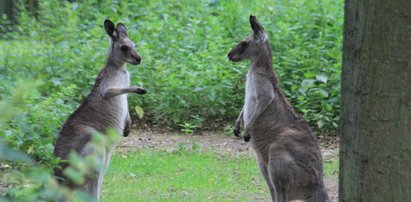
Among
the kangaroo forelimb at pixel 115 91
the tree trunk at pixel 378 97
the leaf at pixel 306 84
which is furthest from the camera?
the leaf at pixel 306 84

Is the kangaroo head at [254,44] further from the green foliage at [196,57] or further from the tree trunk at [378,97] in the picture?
the tree trunk at [378,97]

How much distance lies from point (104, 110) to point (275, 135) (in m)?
1.57

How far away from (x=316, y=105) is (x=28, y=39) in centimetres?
488

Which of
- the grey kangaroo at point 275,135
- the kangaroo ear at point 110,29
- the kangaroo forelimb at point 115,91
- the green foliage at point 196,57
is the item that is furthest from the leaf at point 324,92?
the kangaroo forelimb at point 115,91

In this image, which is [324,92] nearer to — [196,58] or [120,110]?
[196,58]

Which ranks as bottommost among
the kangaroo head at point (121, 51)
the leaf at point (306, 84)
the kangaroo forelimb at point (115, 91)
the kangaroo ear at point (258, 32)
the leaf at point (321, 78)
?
the leaf at point (306, 84)

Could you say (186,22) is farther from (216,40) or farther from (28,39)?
(28,39)

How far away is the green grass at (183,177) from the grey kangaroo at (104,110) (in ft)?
2.99

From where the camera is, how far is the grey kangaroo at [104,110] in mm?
6641

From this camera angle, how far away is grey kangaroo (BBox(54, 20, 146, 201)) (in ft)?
21.8

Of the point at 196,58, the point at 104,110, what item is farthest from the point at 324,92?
the point at 104,110

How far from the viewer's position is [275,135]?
6.85m

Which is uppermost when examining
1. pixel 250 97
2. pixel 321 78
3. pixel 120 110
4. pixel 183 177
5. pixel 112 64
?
pixel 112 64

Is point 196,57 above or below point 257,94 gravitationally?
below
